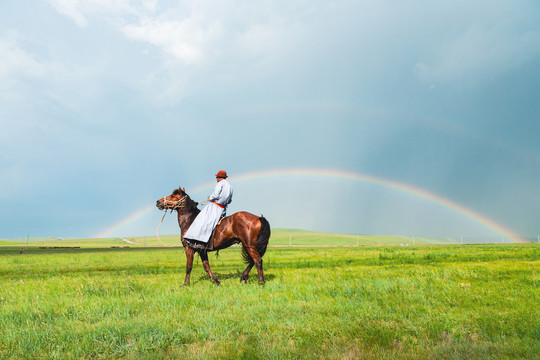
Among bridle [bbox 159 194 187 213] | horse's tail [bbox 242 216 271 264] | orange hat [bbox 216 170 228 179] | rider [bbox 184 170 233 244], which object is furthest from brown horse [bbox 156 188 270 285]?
orange hat [bbox 216 170 228 179]

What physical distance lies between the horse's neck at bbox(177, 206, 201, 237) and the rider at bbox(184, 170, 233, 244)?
2.41ft

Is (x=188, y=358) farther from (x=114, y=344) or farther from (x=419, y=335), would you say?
(x=419, y=335)

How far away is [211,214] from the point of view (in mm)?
10453

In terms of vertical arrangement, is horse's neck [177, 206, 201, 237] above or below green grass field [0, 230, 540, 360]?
above

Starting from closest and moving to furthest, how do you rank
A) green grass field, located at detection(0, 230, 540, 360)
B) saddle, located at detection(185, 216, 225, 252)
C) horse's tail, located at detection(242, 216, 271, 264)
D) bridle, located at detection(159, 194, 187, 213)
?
green grass field, located at detection(0, 230, 540, 360), horse's tail, located at detection(242, 216, 271, 264), saddle, located at detection(185, 216, 225, 252), bridle, located at detection(159, 194, 187, 213)

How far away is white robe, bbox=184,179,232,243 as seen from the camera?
10.2 meters

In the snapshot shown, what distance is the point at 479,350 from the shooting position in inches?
153

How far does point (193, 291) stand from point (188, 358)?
437cm

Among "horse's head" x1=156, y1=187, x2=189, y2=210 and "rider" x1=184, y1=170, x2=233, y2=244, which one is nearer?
"rider" x1=184, y1=170, x2=233, y2=244

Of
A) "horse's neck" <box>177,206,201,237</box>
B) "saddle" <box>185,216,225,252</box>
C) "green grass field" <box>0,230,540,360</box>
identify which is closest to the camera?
"green grass field" <box>0,230,540,360</box>

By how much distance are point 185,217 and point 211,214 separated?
1.28 metres

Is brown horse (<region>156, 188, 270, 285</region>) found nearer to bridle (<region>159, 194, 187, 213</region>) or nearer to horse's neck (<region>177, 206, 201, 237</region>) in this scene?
horse's neck (<region>177, 206, 201, 237</region>)

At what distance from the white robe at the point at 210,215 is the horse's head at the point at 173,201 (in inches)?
45.3

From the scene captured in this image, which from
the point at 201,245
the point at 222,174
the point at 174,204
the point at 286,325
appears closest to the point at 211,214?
the point at 201,245
